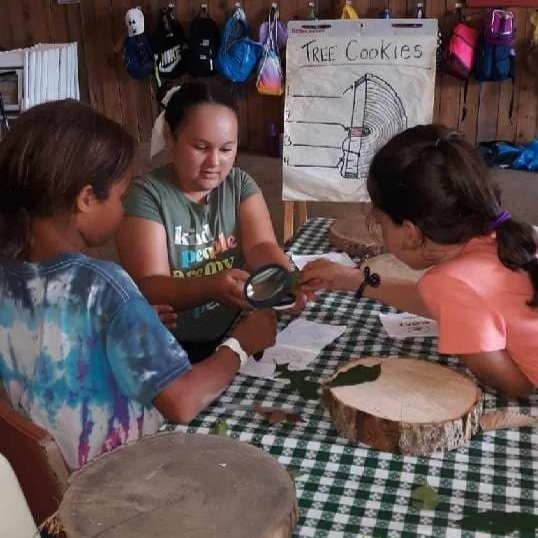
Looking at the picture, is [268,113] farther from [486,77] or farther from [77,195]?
[77,195]

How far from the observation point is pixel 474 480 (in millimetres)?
1100

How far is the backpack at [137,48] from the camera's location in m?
5.25

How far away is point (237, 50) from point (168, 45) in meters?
0.54

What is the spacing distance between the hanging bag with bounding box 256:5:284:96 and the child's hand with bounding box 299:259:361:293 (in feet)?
11.7

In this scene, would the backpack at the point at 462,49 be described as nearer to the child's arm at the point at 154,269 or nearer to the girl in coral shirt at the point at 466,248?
the child's arm at the point at 154,269

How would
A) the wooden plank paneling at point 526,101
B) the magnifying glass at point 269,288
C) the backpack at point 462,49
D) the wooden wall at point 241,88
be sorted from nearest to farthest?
the magnifying glass at point 269,288, the backpack at point 462,49, the wooden plank paneling at point 526,101, the wooden wall at point 241,88

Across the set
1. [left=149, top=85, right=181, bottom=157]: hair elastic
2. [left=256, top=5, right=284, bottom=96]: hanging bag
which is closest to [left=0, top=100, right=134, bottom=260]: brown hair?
[left=149, top=85, right=181, bottom=157]: hair elastic

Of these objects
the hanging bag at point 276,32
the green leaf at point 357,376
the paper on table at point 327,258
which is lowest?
the paper on table at point 327,258

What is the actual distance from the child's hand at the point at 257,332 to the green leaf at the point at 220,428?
0.20 m

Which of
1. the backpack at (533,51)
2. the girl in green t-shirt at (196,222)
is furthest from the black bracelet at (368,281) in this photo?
the backpack at (533,51)

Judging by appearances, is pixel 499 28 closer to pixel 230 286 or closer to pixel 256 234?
pixel 256 234

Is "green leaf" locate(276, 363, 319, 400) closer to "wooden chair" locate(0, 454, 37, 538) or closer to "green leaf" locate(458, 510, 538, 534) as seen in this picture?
"green leaf" locate(458, 510, 538, 534)

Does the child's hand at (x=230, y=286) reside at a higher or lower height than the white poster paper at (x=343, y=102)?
lower

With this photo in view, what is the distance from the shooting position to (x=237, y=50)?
A: 511cm
